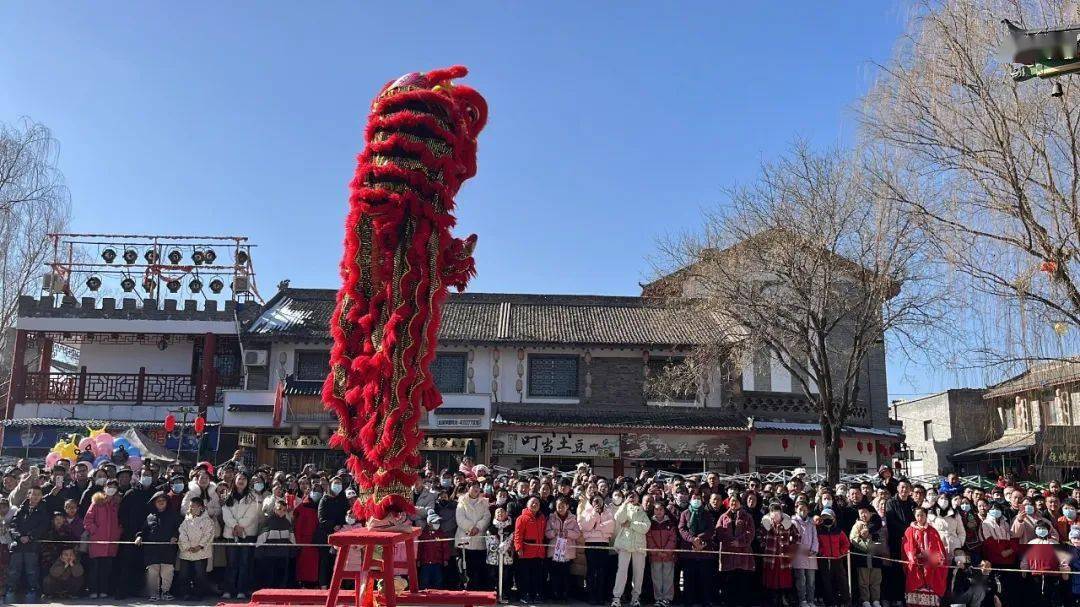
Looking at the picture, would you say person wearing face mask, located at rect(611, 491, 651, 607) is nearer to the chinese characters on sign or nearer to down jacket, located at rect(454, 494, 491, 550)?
down jacket, located at rect(454, 494, 491, 550)

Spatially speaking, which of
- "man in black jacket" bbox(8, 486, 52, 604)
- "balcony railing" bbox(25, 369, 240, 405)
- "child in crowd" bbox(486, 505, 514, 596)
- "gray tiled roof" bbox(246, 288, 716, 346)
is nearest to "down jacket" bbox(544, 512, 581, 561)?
"child in crowd" bbox(486, 505, 514, 596)

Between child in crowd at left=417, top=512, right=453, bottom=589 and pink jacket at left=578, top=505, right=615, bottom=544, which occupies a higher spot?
pink jacket at left=578, top=505, right=615, bottom=544

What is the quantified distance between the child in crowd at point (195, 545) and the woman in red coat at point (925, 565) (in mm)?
9306

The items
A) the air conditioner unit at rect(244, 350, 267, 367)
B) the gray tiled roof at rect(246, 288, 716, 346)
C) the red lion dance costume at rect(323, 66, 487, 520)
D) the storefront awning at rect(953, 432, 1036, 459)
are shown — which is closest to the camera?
the red lion dance costume at rect(323, 66, 487, 520)

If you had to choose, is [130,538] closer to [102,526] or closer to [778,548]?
[102,526]

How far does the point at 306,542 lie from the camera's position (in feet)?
40.4

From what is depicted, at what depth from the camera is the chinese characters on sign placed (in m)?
25.5

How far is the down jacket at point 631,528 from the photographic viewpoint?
12.3 meters

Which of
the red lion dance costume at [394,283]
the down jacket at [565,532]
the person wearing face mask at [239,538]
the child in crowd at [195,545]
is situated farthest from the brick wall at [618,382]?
the red lion dance costume at [394,283]

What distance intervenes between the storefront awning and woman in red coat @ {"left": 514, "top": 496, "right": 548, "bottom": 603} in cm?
2203

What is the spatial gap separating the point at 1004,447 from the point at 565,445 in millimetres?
15764

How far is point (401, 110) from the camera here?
7.06 m

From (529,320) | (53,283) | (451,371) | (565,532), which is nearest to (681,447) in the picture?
(529,320)

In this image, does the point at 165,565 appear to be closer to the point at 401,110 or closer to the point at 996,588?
the point at 401,110
